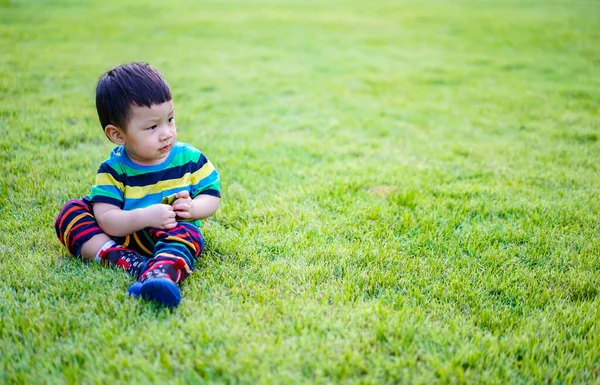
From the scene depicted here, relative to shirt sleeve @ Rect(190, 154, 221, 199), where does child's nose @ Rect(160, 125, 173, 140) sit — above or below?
above

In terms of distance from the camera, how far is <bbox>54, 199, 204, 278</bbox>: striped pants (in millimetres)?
2410

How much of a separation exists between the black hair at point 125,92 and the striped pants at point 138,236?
0.53m

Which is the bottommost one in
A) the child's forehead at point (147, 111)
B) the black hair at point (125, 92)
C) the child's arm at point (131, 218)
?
the child's arm at point (131, 218)

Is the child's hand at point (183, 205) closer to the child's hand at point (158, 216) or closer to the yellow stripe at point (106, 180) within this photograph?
the child's hand at point (158, 216)

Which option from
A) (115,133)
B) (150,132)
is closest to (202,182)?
(150,132)

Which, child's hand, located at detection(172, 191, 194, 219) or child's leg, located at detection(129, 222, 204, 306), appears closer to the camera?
child's leg, located at detection(129, 222, 204, 306)

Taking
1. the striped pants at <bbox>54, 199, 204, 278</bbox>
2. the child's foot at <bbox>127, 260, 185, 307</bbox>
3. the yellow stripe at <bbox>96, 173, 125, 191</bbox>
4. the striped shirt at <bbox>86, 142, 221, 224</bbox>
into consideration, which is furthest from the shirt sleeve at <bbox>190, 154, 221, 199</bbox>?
the child's foot at <bbox>127, 260, 185, 307</bbox>

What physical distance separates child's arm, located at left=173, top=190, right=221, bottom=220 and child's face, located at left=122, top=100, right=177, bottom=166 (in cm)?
27

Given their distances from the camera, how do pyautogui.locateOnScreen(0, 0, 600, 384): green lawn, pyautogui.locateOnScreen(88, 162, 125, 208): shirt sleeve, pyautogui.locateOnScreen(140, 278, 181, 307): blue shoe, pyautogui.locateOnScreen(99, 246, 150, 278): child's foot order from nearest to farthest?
pyautogui.locateOnScreen(0, 0, 600, 384): green lawn, pyautogui.locateOnScreen(140, 278, 181, 307): blue shoe, pyautogui.locateOnScreen(99, 246, 150, 278): child's foot, pyautogui.locateOnScreen(88, 162, 125, 208): shirt sleeve

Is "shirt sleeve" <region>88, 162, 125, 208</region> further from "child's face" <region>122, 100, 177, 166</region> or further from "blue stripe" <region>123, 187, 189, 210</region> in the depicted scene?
"child's face" <region>122, 100, 177, 166</region>

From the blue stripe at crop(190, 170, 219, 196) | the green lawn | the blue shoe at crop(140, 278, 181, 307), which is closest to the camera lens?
the green lawn

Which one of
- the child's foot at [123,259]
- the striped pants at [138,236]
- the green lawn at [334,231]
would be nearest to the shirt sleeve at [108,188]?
the striped pants at [138,236]

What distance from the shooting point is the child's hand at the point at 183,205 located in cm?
248

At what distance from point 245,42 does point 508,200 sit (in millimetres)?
8178
